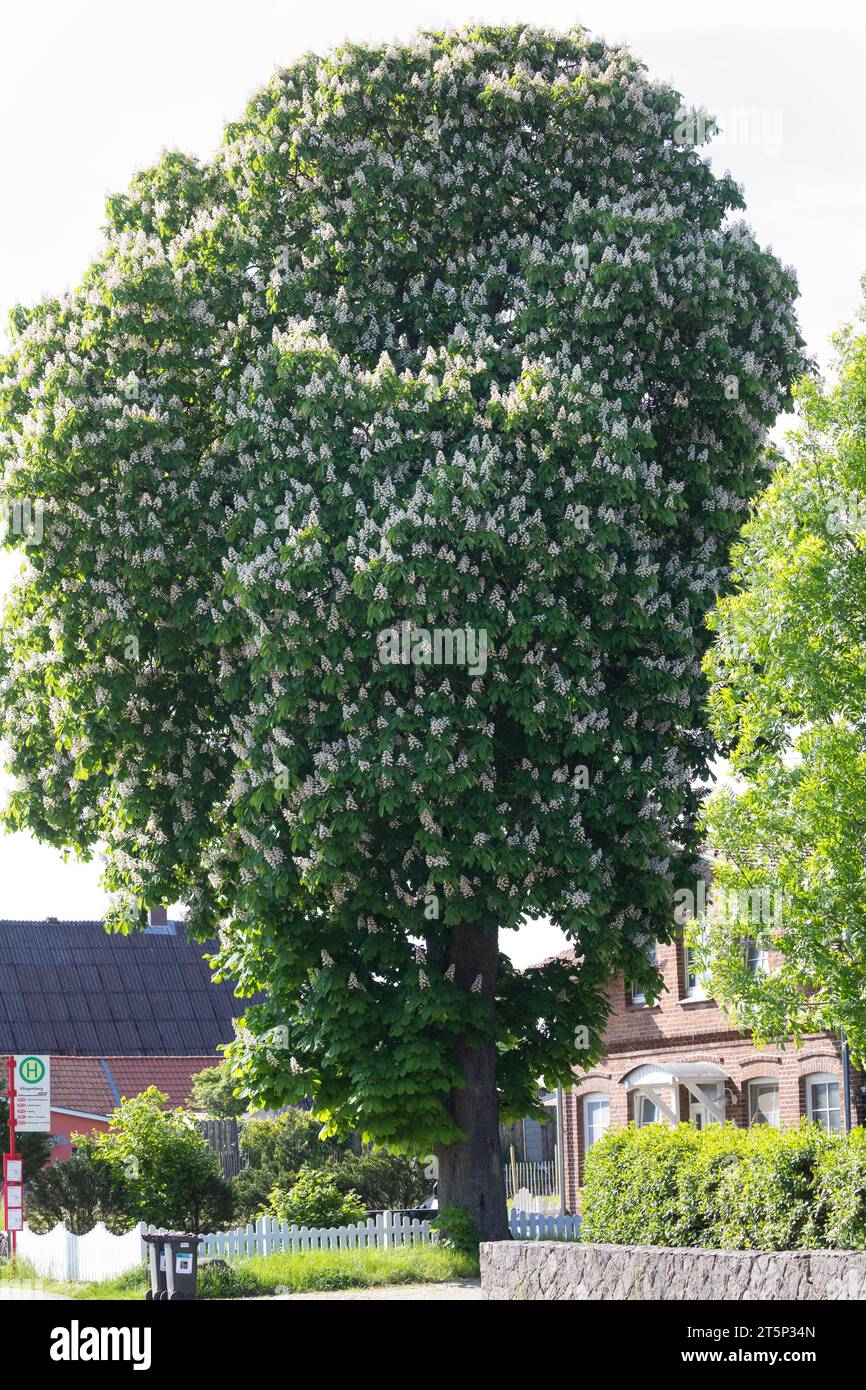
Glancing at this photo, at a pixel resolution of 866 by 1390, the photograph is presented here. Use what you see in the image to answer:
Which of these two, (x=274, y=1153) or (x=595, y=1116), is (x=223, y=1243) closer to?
(x=274, y=1153)

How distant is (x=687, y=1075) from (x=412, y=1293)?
14.0 metres

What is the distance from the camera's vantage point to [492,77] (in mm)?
22797

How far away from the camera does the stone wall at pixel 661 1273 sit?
13.5 meters

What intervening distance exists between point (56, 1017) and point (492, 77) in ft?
127

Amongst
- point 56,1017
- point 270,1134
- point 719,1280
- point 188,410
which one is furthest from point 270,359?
point 56,1017

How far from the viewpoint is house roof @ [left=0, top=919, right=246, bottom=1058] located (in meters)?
54.1

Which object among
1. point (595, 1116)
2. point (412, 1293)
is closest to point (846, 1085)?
point (412, 1293)

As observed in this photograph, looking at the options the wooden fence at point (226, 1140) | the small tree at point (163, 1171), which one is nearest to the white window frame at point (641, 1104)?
the wooden fence at point (226, 1140)

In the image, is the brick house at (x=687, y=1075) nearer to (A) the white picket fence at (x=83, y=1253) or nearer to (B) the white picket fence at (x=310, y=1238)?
(B) the white picket fence at (x=310, y=1238)

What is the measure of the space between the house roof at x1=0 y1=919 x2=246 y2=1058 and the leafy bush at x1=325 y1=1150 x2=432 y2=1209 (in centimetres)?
2312

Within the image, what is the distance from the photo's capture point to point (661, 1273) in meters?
15.0

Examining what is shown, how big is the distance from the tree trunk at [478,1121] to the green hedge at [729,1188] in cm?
344
